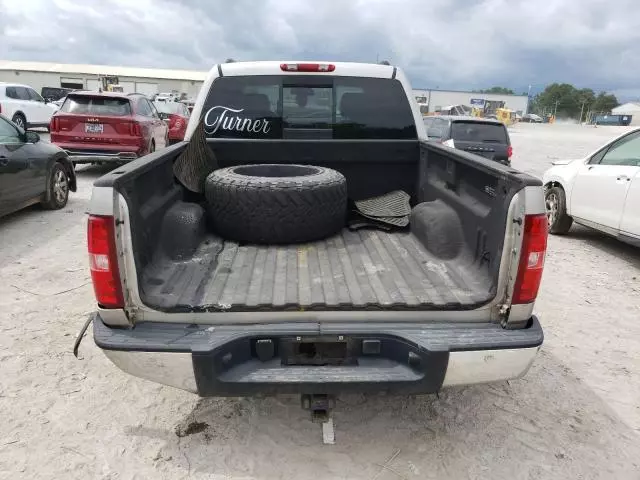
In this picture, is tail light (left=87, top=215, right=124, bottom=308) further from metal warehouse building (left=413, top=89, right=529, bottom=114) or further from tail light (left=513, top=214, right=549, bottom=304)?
metal warehouse building (left=413, top=89, right=529, bottom=114)

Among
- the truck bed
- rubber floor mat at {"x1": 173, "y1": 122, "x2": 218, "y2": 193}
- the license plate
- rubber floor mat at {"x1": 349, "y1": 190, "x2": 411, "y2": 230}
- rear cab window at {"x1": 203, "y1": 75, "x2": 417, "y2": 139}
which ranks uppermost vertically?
rear cab window at {"x1": 203, "y1": 75, "x2": 417, "y2": 139}

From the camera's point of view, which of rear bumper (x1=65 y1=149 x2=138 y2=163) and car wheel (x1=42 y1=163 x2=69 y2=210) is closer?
car wheel (x1=42 y1=163 x2=69 y2=210)

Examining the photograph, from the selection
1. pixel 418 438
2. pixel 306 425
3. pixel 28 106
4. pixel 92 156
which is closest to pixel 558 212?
pixel 418 438

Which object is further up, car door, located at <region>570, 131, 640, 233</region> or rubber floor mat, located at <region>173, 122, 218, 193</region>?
rubber floor mat, located at <region>173, 122, 218, 193</region>

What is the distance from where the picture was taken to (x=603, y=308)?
4.75 metres

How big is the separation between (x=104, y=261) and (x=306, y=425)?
1.49 metres

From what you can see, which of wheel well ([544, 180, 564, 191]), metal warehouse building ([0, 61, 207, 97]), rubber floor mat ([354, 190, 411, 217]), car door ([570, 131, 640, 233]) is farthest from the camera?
metal warehouse building ([0, 61, 207, 97])

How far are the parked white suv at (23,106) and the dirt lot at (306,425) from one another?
16.2 m

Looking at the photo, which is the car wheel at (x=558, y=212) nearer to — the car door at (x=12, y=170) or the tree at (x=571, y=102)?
the car door at (x=12, y=170)

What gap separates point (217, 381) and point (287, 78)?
8.70 feet

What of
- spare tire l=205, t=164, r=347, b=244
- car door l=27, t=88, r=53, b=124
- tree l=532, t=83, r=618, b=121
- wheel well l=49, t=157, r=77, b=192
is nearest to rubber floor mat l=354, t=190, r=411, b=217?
spare tire l=205, t=164, r=347, b=244

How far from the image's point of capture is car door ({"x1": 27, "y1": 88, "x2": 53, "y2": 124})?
61.2ft

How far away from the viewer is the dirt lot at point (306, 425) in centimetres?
258

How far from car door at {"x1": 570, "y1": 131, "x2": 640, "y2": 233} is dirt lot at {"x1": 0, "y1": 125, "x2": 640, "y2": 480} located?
8.31ft
